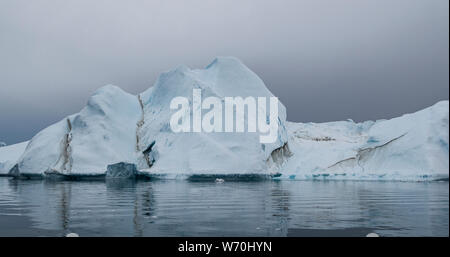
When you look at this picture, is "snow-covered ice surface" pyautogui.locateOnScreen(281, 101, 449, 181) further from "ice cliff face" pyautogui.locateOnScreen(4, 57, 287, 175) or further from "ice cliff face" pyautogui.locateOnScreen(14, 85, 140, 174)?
"ice cliff face" pyautogui.locateOnScreen(14, 85, 140, 174)

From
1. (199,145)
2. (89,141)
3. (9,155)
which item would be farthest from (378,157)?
(9,155)

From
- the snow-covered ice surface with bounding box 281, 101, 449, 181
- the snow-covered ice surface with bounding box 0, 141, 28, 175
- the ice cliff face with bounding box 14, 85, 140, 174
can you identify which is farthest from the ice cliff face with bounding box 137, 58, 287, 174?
the snow-covered ice surface with bounding box 0, 141, 28, 175

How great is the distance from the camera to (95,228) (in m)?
5.74

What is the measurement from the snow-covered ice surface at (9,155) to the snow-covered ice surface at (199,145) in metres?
8.07

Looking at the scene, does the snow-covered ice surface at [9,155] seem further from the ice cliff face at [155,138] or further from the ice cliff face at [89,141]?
the ice cliff face at [89,141]

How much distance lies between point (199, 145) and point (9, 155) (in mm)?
30926

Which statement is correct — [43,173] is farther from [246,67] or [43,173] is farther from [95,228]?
[95,228]

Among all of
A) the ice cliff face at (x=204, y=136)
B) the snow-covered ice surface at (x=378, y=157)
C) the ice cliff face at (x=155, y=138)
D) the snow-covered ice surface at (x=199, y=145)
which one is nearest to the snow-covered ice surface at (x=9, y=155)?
the snow-covered ice surface at (x=199, y=145)

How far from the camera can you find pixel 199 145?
2630 centimetres

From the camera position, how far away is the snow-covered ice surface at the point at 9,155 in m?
41.7

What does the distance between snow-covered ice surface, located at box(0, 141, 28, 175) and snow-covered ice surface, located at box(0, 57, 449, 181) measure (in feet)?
26.5

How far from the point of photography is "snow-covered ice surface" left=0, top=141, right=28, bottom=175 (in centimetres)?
4169
